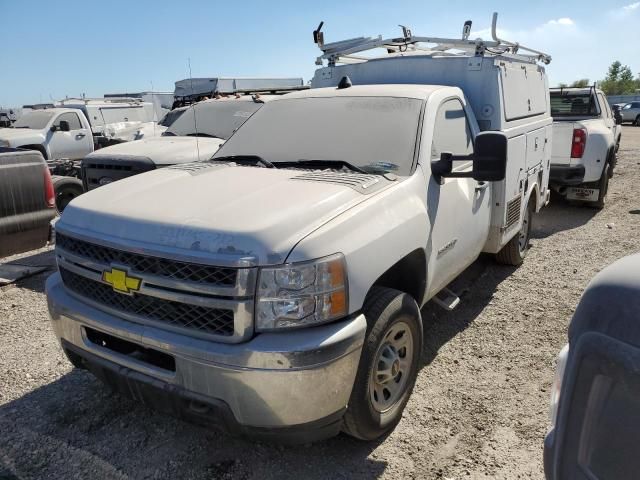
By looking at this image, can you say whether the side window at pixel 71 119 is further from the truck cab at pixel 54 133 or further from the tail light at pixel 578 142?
the tail light at pixel 578 142

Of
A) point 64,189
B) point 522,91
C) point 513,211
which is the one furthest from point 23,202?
point 522,91

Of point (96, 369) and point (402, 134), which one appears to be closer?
point (96, 369)

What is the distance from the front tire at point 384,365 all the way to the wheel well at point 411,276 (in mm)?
259

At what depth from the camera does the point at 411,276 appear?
319 cm

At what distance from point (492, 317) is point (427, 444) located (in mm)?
1941

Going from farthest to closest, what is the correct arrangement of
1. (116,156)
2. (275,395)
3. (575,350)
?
(116,156) < (275,395) < (575,350)

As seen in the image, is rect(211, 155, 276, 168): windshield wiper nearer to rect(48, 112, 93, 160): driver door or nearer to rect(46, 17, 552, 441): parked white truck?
rect(46, 17, 552, 441): parked white truck

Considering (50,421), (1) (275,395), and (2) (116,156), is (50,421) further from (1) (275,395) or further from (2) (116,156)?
(2) (116,156)

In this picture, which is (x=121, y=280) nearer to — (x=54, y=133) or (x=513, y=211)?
(x=513, y=211)

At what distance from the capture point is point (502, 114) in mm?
4402

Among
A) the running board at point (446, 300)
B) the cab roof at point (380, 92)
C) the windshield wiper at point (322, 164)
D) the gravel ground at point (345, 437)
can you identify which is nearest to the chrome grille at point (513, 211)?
the gravel ground at point (345, 437)

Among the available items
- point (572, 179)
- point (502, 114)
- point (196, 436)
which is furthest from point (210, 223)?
point (572, 179)

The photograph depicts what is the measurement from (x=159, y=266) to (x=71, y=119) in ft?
41.4

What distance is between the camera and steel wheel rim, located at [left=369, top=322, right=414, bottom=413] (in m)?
2.72
